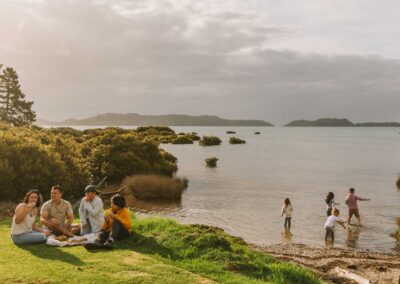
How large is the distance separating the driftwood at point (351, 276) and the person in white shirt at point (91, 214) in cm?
925

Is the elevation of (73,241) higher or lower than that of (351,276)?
higher

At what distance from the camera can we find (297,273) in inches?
508

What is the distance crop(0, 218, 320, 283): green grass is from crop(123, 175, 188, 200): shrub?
18.9 m

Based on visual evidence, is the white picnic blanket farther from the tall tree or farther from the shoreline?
the tall tree

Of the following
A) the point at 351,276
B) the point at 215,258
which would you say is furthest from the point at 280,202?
the point at 215,258

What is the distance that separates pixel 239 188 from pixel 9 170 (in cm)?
2733

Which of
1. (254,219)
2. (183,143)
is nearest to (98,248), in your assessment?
(254,219)

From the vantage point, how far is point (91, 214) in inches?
543

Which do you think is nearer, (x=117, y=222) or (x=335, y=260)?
(x=117, y=222)

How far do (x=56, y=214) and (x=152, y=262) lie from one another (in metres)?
4.35

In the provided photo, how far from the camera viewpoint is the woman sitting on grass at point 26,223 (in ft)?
40.6

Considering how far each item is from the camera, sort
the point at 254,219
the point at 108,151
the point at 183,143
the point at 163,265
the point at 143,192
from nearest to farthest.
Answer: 1. the point at 163,265
2. the point at 254,219
3. the point at 143,192
4. the point at 108,151
5. the point at 183,143

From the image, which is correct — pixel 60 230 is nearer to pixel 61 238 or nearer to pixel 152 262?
pixel 61 238

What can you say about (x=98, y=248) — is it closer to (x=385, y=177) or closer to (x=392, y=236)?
(x=392, y=236)
